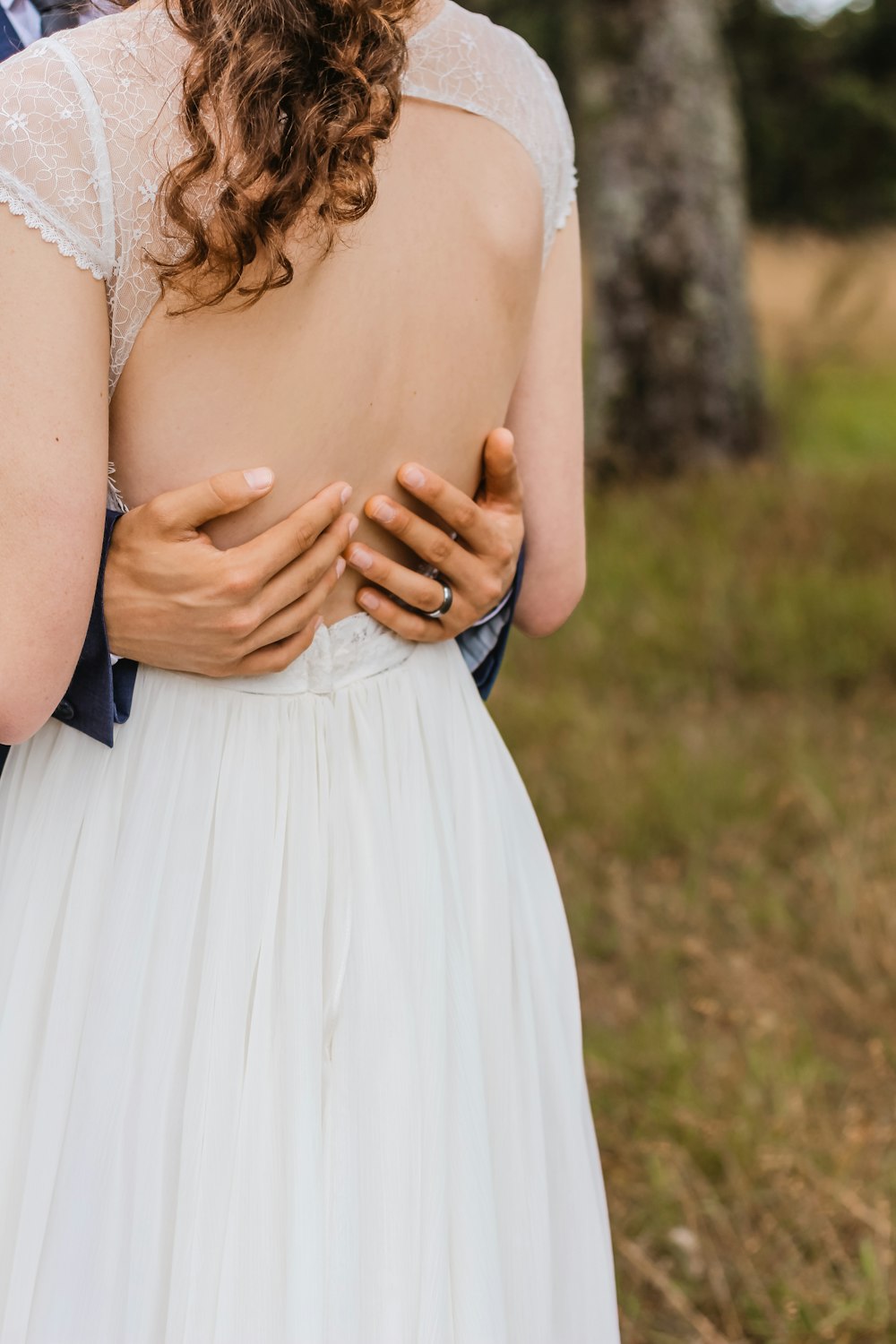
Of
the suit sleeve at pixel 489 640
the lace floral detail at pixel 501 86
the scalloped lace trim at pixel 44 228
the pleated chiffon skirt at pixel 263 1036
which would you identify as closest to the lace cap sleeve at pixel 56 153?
the scalloped lace trim at pixel 44 228

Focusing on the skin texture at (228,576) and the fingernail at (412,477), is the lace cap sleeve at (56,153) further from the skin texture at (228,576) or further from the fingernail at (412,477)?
the fingernail at (412,477)

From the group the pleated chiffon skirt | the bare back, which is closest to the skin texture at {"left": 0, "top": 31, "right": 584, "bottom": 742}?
the bare back

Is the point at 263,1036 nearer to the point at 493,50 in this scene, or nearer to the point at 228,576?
the point at 228,576

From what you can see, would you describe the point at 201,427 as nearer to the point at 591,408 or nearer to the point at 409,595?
the point at 409,595

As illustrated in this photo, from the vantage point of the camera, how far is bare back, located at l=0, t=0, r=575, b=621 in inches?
43.1

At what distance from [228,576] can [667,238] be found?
5.90 m

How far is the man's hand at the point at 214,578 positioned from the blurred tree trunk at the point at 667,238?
214 inches

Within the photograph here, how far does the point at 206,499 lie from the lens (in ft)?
3.92

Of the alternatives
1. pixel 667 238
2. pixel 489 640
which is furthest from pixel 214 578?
pixel 667 238

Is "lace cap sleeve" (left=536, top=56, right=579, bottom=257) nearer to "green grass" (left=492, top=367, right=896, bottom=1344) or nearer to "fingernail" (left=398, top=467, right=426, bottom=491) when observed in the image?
"fingernail" (left=398, top=467, right=426, bottom=491)

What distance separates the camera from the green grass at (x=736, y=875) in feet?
7.94

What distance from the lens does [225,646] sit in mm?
1270

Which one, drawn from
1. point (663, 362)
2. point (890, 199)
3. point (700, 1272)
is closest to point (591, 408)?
point (663, 362)

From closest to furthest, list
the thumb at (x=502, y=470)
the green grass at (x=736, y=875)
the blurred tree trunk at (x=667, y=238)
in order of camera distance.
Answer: the thumb at (x=502, y=470) < the green grass at (x=736, y=875) < the blurred tree trunk at (x=667, y=238)
